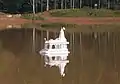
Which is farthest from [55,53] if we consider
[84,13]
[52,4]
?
[52,4]

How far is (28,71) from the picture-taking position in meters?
12.3

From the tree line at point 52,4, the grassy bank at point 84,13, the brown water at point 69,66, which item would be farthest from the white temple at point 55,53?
the tree line at point 52,4

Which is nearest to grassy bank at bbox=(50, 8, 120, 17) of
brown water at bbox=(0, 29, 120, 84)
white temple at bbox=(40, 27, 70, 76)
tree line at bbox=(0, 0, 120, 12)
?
tree line at bbox=(0, 0, 120, 12)

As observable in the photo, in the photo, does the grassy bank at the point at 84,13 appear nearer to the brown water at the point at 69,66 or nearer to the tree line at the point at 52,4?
the tree line at the point at 52,4

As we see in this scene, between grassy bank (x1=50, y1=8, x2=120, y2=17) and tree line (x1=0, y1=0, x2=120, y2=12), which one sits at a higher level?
tree line (x1=0, y1=0, x2=120, y2=12)

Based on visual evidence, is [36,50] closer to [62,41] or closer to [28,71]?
[62,41]

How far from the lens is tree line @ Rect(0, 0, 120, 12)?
47.3 metres

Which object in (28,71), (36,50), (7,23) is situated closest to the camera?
(28,71)

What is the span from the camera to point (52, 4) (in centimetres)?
5144

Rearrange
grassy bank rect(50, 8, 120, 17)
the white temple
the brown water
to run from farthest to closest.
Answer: grassy bank rect(50, 8, 120, 17) → the white temple → the brown water

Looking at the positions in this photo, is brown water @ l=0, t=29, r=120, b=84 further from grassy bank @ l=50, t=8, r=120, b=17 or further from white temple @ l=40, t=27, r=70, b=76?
grassy bank @ l=50, t=8, r=120, b=17

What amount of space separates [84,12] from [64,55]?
26.4m

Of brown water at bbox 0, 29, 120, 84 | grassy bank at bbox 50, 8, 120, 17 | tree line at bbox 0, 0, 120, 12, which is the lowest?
brown water at bbox 0, 29, 120, 84

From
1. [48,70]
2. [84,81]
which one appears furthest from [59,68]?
[84,81]
